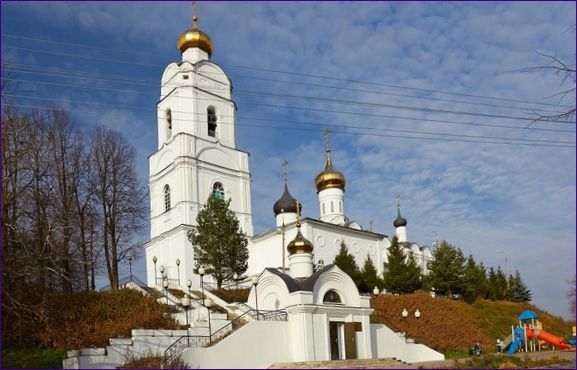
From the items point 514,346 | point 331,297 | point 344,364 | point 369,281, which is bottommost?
point 514,346

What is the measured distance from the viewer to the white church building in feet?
67.6

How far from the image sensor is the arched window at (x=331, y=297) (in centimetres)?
2328

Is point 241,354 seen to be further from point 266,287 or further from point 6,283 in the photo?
point 6,283

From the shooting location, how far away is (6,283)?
1834 centimetres

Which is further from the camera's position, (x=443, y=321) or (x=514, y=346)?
(x=443, y=321)

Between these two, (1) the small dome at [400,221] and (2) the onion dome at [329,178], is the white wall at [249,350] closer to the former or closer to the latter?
(2) the onion dome at [329,178]

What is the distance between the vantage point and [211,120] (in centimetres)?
4094

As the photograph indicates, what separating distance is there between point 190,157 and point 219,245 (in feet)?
31.8

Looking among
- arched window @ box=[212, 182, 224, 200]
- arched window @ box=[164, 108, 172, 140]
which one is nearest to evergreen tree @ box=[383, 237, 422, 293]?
arched window @ box=[212, 182, 224, 200]

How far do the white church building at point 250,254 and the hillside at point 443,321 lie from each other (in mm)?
3419

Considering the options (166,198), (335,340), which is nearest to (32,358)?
(335,340)

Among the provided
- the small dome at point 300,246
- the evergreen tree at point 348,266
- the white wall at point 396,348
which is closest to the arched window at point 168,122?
the evergreen tree at point 348,266

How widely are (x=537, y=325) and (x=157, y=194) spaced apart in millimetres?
24089

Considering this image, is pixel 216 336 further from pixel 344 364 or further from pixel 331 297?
pixel 331 297
